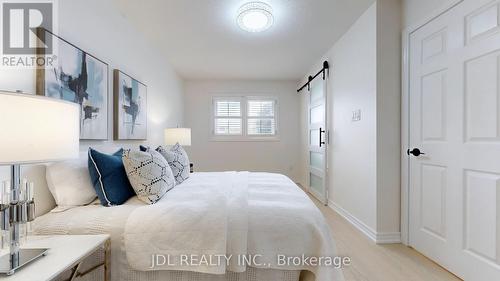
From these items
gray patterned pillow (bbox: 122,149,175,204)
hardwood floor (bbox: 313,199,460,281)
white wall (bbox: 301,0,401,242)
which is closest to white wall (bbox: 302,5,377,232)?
white wall (bbox: 301,0,401,242)

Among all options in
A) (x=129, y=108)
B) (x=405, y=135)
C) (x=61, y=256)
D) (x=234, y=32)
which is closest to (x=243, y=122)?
(x=234, y=32)

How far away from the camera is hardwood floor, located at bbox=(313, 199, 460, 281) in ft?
5.91

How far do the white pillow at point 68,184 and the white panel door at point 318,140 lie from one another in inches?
124

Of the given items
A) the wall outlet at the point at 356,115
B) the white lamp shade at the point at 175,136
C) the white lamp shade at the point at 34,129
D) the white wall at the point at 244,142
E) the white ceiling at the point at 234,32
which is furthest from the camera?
the white wall at the point at 244,142

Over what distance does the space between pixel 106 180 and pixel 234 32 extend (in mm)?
2263

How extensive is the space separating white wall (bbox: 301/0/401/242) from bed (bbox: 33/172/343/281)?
136cm

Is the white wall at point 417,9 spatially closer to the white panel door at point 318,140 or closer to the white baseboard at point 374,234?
the white panel door at point 318,140

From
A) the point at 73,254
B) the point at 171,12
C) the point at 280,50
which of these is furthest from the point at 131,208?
the point at 280,50

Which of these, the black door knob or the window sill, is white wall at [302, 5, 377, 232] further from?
the window sill

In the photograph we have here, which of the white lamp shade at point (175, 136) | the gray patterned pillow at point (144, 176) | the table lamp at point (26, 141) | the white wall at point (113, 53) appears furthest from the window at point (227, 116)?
the table lamp at point (26, 141)

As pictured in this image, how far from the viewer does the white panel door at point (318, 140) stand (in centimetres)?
384

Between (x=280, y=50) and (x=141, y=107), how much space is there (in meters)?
2.10

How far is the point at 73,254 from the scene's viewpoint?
1062 millimetres

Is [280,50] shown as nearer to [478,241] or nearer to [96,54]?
[96,54]
